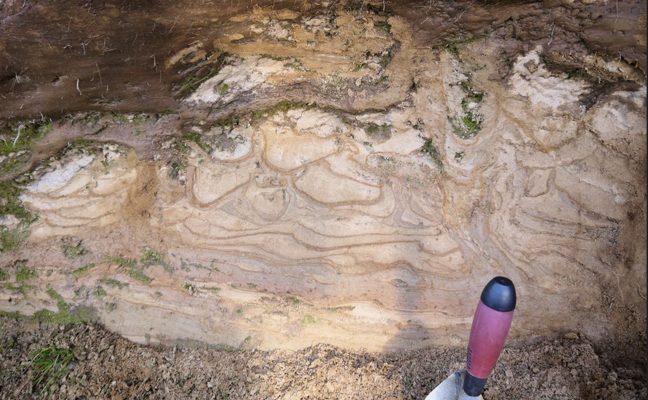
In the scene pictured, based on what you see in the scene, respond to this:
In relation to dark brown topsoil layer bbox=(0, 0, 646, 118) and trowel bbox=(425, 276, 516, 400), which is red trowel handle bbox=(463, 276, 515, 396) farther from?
dark brown topsoil layer bbox=(0, 0, 646, 118)

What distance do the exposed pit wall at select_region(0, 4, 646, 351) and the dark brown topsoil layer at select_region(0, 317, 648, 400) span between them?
7 cm

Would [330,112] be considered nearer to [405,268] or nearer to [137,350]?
[405,268]

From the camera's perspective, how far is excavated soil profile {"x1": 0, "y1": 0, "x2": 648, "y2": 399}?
2434 millimetres

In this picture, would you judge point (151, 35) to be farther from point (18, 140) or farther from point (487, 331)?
point (487, 331)

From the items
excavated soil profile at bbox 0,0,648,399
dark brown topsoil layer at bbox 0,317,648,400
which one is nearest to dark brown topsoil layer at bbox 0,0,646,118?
excavated soil profile at bbox 0,0,648,399

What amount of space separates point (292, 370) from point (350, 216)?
0.69 m

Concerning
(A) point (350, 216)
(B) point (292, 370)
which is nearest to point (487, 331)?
(A) point (350, 216)

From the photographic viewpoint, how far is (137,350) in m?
2.57

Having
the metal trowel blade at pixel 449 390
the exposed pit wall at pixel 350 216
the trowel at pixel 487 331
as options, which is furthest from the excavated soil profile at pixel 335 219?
the trowel at pixel 487 331

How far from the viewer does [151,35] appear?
2.93m

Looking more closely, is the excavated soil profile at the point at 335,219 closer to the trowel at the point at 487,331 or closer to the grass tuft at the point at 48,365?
the grass tuft at the point at 48,365

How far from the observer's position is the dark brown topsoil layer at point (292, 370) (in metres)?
2.36

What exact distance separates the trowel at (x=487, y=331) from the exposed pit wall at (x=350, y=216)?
72 cm

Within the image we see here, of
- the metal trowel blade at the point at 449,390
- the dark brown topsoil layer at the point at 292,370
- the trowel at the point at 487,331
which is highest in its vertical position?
the trowel at the point at 487,331
